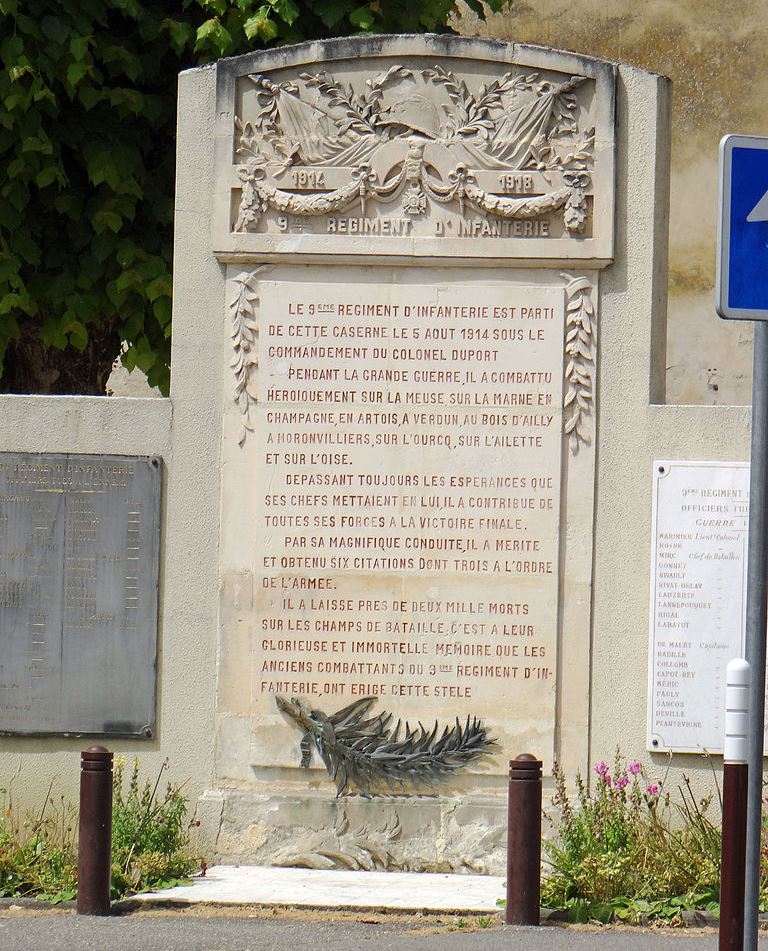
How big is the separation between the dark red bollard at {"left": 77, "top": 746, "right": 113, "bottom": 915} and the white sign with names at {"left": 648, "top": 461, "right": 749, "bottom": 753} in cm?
289

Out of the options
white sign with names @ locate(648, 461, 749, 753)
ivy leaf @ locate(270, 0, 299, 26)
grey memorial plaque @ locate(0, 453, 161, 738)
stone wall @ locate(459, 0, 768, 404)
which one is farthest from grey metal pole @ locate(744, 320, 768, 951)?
stone wall @ locate(459, 0, 768, 404)

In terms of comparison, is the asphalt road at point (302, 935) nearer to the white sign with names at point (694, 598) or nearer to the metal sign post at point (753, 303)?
the white sign with names at point (694, 598)

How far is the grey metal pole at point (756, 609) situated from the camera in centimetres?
482

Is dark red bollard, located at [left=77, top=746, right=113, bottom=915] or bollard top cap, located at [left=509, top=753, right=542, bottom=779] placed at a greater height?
bollard top cap, located at [left=509, top=753, right=542, bottom=779]

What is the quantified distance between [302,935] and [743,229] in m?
3.75

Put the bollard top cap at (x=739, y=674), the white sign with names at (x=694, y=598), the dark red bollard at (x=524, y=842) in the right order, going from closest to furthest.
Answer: the bollard top cap at (x=739, y=674), the dark red bollard at (x=524, y=842), the white sign with names at (x=694, y=598)

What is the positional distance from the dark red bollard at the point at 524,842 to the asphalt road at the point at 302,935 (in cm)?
10

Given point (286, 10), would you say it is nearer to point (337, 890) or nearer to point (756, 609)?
point (337, 890)

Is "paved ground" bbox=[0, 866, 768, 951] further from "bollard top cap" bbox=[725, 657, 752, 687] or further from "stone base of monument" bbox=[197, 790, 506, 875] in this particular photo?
"bollard top cap" bbox=[725, 657, 752, 687]

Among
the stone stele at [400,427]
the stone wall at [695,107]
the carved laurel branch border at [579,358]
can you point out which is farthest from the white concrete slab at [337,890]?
the stone wall at [695,107]

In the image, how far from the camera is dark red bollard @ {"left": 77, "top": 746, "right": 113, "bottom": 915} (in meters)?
6.89

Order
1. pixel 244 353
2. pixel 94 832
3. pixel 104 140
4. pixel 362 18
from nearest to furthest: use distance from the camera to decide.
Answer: pixel 94 832
pixel 244 353
pixel 362 18
pixel 104 140

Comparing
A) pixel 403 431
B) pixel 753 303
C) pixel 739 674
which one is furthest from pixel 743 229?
pixel 403 431

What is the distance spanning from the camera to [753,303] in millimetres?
4922
